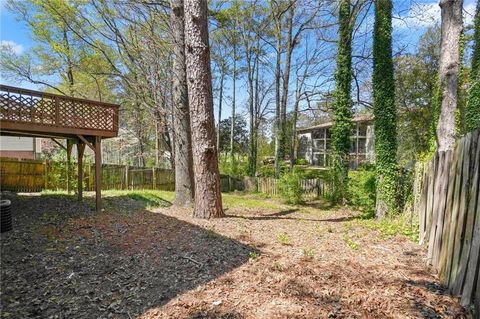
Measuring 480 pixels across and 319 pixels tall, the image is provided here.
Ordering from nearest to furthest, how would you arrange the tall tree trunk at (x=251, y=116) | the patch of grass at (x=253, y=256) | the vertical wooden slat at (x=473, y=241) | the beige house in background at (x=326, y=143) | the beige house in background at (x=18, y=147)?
the vertical wooden slat at (x=473, y=241) → the patch of grass at (x=253, y=256) → the tall tree trunk at (x=251, y=116) → the beige house in background at (x=326, y=143) → the beige house in background at (x=18, y=147)

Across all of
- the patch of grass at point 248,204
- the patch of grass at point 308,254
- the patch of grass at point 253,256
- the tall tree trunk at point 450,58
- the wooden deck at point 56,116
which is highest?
the tall tree trunk at point 450,58

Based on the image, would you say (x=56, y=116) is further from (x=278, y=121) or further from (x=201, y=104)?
(x=278, y=121)

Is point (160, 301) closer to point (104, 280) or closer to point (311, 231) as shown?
point (104, 280)

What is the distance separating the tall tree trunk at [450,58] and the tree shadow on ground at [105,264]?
5289 millimetres

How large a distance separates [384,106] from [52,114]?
8.81 metres

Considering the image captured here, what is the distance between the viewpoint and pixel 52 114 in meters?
7.03

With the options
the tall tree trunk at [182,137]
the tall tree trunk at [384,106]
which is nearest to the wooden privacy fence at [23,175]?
the tall tree trunk at [182,137]

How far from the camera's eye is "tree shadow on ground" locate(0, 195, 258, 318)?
8.70ft

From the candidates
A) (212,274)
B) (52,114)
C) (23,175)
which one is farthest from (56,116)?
(23,175)

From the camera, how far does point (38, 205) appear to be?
7586mm

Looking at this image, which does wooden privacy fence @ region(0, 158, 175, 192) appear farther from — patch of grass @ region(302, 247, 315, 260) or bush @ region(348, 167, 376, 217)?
bush @ region(348, 167, 376, 217)

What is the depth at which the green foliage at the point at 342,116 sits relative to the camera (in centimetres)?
1159

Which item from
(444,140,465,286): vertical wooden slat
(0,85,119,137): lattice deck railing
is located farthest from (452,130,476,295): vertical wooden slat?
(0,85,119,137): lattice deck railing

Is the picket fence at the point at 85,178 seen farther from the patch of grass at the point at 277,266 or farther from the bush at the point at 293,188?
the patch of grass at the point at 277,266
